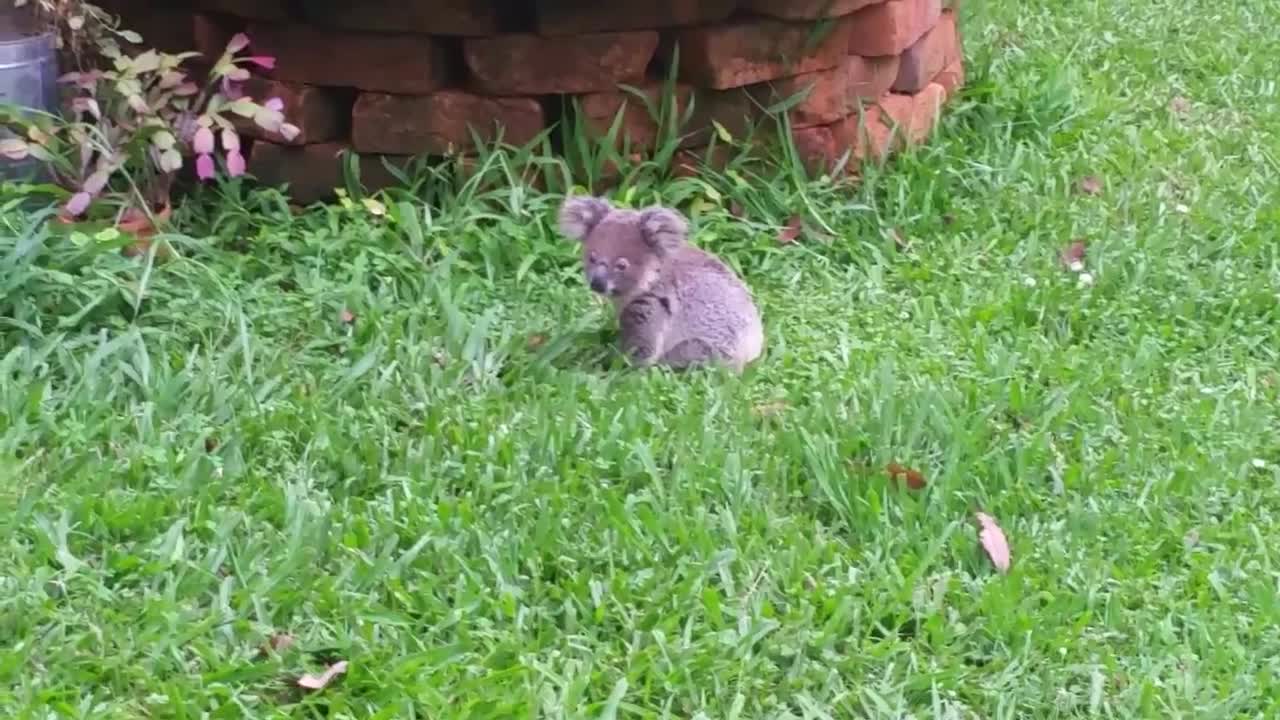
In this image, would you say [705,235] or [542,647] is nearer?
[542,647]

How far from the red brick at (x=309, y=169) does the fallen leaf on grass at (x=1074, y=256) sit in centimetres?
215

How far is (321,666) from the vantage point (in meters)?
3.15

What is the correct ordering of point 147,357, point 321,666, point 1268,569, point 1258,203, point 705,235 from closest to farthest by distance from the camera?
point 321,666 < point 1268,569 < point 147,357 < point 705,235 < point 1258,203

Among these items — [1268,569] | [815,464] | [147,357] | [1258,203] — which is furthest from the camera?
[1258,203]

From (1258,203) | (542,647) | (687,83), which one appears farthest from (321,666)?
(1258,203)

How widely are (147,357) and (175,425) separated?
1.06ft

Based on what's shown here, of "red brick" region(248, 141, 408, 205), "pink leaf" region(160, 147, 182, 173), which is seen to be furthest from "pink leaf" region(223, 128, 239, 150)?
"red brick" region(248, 141, 408, 205)

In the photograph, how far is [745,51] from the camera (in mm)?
5484

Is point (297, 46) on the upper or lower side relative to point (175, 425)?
upper

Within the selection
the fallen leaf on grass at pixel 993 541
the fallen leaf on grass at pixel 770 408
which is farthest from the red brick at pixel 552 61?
the fallen leaf on grass at pixel 993 541

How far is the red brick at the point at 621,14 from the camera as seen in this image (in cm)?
525

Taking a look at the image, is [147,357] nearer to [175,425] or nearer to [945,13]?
[175,425]

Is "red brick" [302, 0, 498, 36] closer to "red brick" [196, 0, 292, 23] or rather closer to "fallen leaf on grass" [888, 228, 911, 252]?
"red brick" [196, 0, 292, 23]

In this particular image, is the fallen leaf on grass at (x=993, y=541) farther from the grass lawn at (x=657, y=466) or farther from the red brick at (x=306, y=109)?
the red brick at (x=306, y=109)
